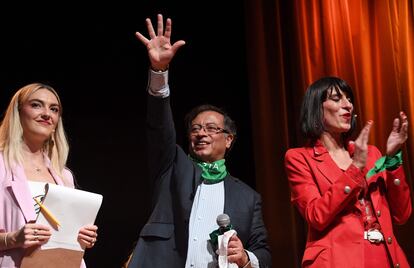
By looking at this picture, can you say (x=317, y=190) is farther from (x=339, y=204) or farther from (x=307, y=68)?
(x=307, y=68)

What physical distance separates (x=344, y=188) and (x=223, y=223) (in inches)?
19.9

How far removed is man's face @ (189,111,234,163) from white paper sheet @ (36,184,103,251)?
0.72 meters

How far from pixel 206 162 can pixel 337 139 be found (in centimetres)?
65

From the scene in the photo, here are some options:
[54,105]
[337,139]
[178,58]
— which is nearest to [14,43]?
[178,58]

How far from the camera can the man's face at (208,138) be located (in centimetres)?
300

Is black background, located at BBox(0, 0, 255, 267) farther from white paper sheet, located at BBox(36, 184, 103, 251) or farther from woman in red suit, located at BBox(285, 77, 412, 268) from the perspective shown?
white paper sheet, located at BBox(36, 184, 103, 251)

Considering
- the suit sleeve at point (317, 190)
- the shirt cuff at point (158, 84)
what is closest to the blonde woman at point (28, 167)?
the shirt cuff at point (158, 84)

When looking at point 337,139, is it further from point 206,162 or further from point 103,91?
point 103,91

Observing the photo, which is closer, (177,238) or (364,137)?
(364,137)

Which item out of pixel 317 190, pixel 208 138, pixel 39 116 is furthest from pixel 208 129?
pixel 39 116

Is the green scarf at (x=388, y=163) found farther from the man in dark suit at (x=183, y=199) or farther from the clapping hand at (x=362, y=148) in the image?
the man in dark suit at (x=183, y=199)

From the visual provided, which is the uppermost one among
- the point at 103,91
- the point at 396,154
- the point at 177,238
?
the point at 103,91

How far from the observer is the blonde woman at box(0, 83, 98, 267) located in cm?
232

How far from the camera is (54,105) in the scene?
284 cm
